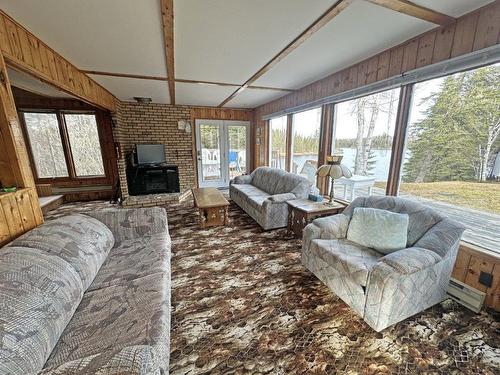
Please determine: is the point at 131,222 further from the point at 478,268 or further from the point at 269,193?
the point at 478,268

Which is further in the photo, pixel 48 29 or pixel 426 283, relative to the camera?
pixel 48 29

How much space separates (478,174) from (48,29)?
393 centimetres

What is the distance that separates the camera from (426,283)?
1.51 meters

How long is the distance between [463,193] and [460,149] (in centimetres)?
41

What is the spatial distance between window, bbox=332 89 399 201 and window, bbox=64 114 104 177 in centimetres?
525

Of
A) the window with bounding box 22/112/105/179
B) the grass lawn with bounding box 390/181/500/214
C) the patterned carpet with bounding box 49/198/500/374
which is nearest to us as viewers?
the patterned carpet with bounding box 49/198/500/374

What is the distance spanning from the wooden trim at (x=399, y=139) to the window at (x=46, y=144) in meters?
6.34

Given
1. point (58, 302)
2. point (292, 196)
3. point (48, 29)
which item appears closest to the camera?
point (58, 302)

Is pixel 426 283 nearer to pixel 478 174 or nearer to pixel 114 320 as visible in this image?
pixel 478 174

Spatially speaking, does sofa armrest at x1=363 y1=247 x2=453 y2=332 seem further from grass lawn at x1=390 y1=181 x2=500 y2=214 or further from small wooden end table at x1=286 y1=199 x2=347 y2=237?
small wooden end table at x1=286 y1=199 x2=347 y2=237

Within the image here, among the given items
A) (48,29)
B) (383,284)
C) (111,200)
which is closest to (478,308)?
(383,284)

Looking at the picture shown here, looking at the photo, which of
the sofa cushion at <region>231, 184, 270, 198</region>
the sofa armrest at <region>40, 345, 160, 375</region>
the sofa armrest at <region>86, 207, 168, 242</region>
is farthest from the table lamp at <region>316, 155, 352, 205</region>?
the sofa armrest at <region>40, 345, 160, 375</region>

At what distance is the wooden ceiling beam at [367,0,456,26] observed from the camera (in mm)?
1448

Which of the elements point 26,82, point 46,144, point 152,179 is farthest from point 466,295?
point 46,144
